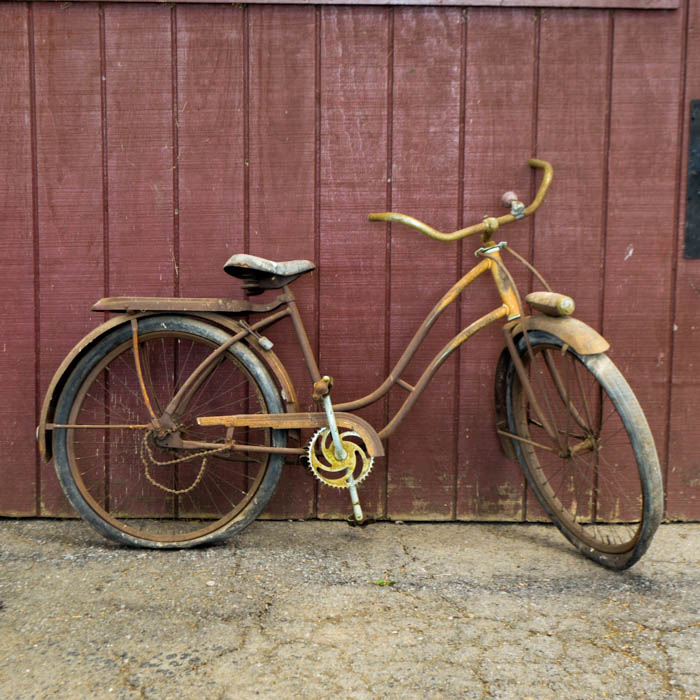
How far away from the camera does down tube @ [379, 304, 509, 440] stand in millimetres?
2182

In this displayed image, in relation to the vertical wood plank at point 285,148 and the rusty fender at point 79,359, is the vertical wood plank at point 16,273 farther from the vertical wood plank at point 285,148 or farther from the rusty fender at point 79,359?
the vertical wood plank at point 285,148

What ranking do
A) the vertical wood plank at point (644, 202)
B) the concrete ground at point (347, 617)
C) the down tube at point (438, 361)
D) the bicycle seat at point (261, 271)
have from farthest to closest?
the vertical wood plank at point (644, 202) → the down tube at point (438, 361) → the bicycle seat at point (261, 271) → the concrete ground at point (347, 617)

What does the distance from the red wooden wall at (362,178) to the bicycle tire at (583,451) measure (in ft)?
0.49

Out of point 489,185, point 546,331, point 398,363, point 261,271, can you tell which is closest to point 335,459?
point 398,363

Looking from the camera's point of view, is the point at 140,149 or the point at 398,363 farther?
the point at 140,149

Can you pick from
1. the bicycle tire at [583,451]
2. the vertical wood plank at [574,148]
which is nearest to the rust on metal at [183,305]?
the bicycle tire at [583,451]

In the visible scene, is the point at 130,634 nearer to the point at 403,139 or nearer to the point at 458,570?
the point at 458,570

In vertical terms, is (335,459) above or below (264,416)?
below

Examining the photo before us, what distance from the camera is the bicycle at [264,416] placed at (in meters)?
2.12

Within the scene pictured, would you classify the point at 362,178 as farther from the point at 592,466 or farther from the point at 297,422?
the point at 592,466

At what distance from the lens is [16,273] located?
96.4 inches

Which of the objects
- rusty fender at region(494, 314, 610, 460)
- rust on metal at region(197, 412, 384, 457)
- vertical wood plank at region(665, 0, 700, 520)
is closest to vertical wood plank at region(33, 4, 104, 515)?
rust on metal at region(197, 412, 384, 457)

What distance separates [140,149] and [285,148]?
0.50m

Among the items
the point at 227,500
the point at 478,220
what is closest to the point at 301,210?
the point at 478,220
